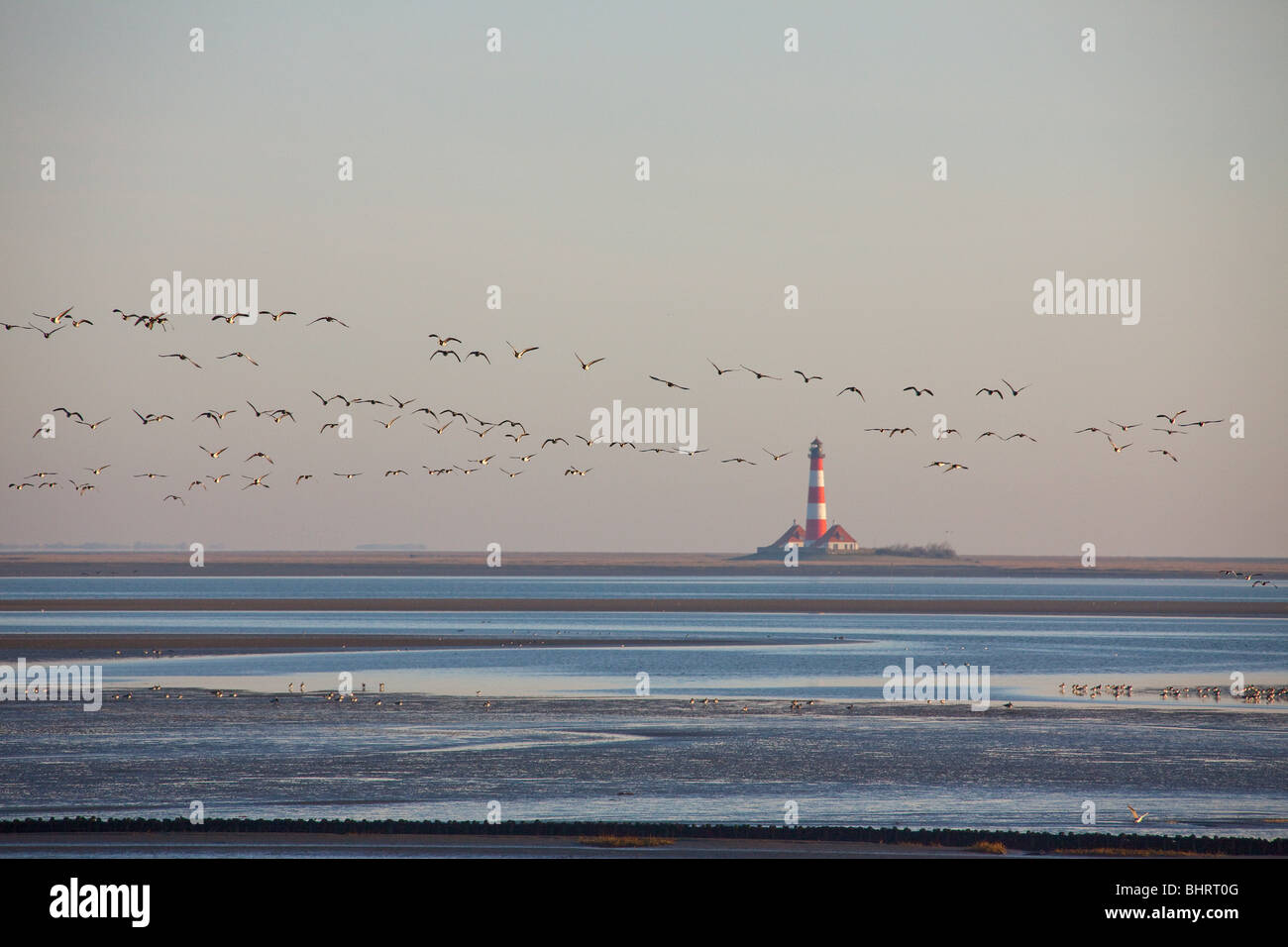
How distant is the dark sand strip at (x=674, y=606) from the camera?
388 feet

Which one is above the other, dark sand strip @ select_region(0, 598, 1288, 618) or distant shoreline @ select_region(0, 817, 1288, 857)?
distant shoreline @ select_region(0, 817, 1288, 857)

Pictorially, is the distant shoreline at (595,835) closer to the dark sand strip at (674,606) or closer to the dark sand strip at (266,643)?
the dark sand strip at (266,643)

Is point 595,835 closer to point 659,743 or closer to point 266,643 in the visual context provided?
point 659,743

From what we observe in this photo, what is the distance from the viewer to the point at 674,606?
130875 mm

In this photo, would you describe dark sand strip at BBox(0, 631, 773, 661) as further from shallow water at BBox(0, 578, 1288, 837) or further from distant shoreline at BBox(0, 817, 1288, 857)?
distant shoreline at BBox(0, 817, 1288, 857)

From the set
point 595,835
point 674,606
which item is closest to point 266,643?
point 595,835

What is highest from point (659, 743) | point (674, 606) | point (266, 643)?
point (659, 743)

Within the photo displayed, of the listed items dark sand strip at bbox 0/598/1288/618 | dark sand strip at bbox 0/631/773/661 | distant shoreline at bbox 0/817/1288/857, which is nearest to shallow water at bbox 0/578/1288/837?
distant shoreline at bbox 0/817/1288/857

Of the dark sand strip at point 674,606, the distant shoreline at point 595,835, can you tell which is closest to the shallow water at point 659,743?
the distant shoreline at point 595,835

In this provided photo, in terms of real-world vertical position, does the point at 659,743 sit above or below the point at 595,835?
below

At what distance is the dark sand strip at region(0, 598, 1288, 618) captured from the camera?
118188 millimetres

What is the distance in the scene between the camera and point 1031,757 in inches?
1459

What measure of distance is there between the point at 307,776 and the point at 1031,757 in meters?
18.5
